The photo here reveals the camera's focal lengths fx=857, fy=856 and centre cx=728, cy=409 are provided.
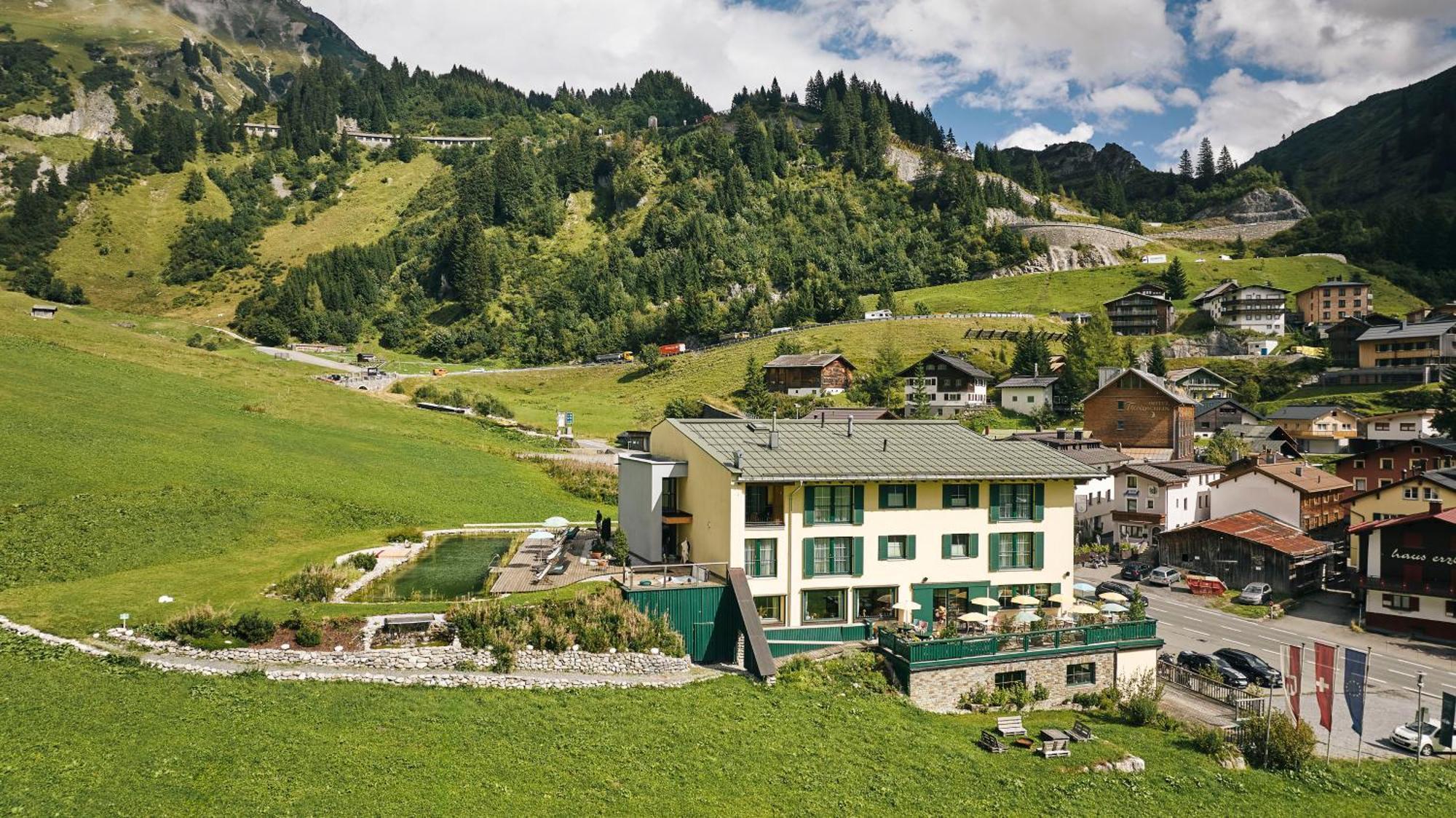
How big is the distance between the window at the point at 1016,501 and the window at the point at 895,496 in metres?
4.13

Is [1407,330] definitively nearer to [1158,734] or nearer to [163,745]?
[1158,734]

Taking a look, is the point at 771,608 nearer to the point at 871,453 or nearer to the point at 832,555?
the point at 832,555

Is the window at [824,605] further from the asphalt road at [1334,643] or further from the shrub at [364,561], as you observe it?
the shrub at [364,561]

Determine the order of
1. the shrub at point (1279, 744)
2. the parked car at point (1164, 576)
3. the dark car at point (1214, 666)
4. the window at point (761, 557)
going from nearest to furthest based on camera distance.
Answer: the shrub at point (1279, 744)
the window at point (761, 557)
the dark car at point (1214, 666)
the parked car at point (1164, 576)

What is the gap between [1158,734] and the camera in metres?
26.7

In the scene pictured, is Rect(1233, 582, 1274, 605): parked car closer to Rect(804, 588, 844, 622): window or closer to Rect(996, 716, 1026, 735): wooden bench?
Rect(804, 588, 844, 622): window

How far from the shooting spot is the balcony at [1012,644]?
27.2 meters

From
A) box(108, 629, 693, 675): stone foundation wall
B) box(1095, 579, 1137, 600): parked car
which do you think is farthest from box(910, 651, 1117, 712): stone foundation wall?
box(1095, 579, 1137, 600): parked car

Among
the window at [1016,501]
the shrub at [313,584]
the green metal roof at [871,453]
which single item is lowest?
the shrub at [313,584]

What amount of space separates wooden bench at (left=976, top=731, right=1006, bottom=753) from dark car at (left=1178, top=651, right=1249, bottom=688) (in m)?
14.1

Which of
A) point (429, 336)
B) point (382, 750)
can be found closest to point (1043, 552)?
point (382, 750)

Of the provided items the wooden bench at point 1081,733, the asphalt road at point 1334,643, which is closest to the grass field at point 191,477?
the wooden bench at point 1081,733

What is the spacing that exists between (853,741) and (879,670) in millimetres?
5778

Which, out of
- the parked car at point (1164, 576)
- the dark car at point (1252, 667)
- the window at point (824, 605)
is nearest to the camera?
the window at point (824, 605)
